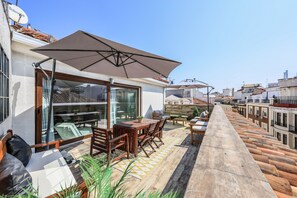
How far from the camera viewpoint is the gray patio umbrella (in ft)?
5.71

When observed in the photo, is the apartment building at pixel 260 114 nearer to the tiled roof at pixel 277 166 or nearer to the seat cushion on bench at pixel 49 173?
the tiled roof at pixel 277 166

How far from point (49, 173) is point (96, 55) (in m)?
2.12

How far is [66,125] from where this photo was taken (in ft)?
13.1

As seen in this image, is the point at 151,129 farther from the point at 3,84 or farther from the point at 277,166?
the point at 3,84

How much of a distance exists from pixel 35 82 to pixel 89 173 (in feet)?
11.7

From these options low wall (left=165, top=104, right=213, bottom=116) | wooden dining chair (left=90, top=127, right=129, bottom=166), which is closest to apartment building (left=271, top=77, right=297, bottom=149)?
low wall (left=165, top=104, right=213, bottom=116)

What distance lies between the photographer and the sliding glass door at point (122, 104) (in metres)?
5.55

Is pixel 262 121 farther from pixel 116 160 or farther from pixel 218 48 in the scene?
pixel 116 160

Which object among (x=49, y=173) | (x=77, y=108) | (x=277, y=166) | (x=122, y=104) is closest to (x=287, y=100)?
(x=122, y=104)

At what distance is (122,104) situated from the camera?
6117 mm

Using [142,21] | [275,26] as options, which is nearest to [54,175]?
[142,21]

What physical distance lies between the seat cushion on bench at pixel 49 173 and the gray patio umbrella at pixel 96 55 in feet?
4.99

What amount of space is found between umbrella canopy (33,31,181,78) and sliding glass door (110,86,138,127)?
7.58 ft

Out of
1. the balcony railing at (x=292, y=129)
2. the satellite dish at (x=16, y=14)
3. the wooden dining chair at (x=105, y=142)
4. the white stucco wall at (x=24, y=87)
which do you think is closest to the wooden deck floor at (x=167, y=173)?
the wooden dining chair at (x=105, y=142)
